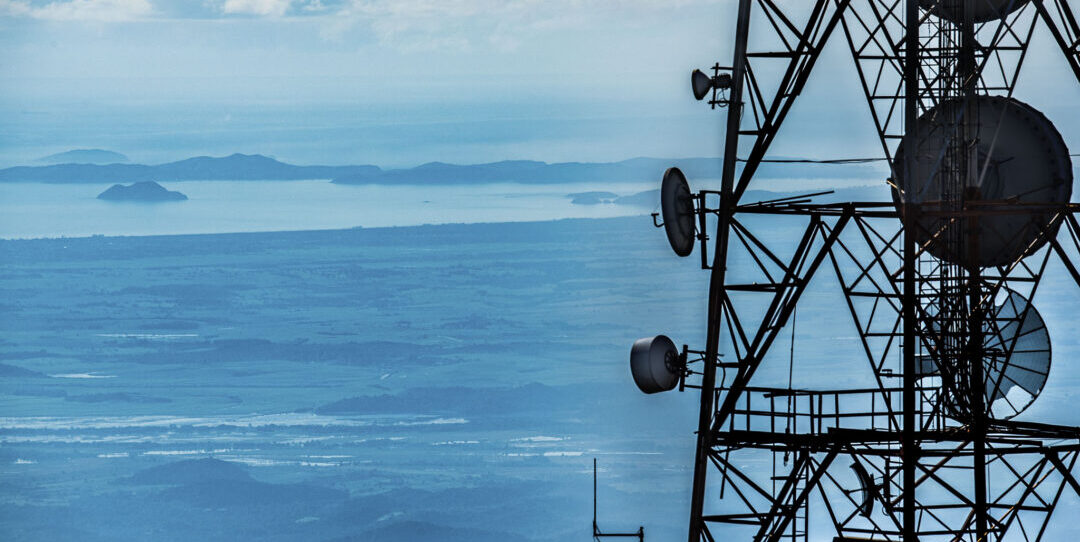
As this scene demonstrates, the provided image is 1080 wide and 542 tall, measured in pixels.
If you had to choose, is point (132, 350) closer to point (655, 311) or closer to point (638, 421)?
point (638, 421)

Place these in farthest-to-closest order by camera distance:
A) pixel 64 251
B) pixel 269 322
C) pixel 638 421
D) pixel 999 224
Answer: pixel 64 251, pixel 269 322, pixel 638 421, pixel 999 224

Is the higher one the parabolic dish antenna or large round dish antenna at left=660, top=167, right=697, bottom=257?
large round dish antenna at left=660, top=167, right=697, bottom=257

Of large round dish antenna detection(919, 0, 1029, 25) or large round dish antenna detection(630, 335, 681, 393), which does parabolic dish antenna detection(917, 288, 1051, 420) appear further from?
large round dish antenna detection(919, 0, 1029, 25)

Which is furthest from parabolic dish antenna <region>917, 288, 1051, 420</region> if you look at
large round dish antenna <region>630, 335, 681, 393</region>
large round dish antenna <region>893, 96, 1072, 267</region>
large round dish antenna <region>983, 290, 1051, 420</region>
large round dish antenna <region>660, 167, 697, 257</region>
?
large round dish antenna <region>660, 167, 697, 257</region>

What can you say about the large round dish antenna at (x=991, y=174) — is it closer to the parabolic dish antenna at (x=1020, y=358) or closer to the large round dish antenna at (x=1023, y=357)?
the parabolic dish antenna at (x=1020, y=358)

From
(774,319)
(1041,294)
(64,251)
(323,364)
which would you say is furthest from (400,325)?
(774,319)

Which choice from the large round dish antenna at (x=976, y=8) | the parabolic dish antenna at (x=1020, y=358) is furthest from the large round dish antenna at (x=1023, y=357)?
the large round dish antenna at (x=976, y=8)
